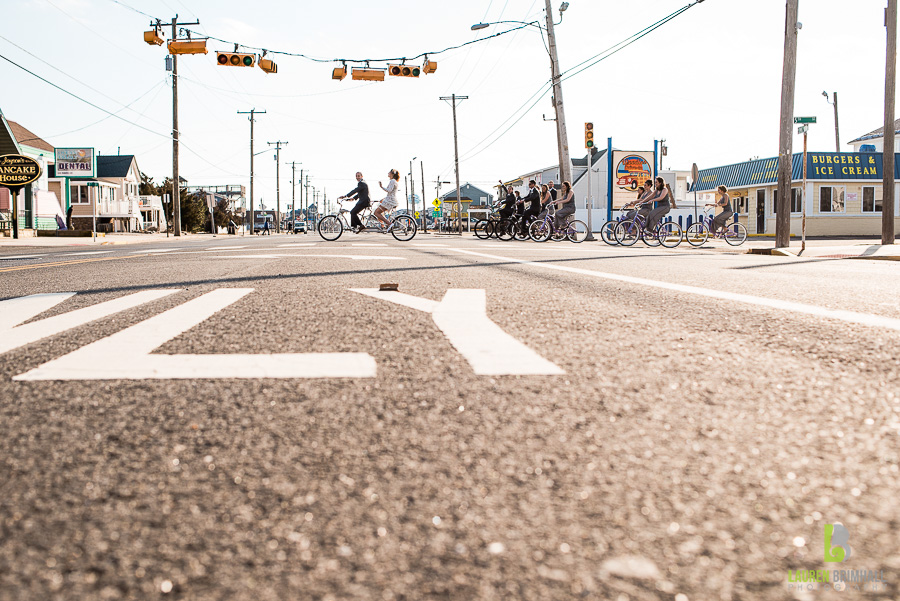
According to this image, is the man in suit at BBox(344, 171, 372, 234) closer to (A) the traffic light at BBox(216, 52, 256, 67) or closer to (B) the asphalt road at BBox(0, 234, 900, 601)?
(A) the traffic light at BBox(216, 52, 256, 67)

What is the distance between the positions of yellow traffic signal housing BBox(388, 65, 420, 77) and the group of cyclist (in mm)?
6053

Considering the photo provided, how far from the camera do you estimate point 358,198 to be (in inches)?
757

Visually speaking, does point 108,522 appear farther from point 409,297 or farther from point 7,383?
point 409,297

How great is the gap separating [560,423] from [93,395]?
147 centimetres

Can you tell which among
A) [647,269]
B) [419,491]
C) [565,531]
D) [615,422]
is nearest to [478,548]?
[565,531]

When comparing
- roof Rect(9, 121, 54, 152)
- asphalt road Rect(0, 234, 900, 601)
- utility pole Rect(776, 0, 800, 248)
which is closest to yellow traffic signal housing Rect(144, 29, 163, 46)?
utility pole Rect(776, 0, 800, 248)

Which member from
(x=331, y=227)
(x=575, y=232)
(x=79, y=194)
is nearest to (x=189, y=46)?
(x=331, y=227)

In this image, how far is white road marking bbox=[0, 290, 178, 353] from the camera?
11.9ft

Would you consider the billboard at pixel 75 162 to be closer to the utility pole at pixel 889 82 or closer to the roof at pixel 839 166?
the roof at pixel 839 166

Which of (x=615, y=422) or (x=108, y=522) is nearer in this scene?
(x=108, y=522)

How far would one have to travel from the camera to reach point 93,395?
2.34 m

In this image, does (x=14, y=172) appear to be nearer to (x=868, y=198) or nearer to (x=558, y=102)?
(x=558, y=102)

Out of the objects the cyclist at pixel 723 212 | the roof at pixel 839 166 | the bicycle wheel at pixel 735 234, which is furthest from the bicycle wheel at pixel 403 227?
the roof at pixel 839 166

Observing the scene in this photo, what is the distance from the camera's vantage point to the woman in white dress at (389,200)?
1908 centimetres
